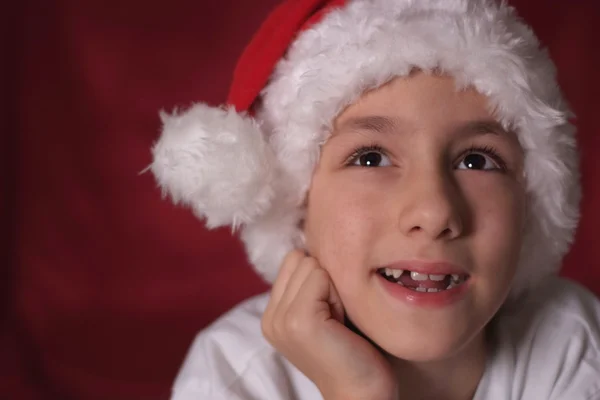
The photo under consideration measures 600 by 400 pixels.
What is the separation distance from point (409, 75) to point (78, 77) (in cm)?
106

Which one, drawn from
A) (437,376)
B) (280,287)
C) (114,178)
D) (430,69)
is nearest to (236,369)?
(280,287)

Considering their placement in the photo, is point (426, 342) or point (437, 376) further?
point (437, 376)

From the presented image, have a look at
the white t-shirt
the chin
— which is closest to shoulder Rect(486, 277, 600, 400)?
the white t-shirt

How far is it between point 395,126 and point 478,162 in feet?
0.47

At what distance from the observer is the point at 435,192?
2.94 ft

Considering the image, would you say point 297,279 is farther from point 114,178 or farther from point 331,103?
point 114,178

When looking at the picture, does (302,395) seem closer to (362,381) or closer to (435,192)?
(362,381)

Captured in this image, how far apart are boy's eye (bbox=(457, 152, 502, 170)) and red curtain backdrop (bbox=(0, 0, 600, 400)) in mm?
913

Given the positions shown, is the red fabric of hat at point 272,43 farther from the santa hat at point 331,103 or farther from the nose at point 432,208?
the nose at point 432,208

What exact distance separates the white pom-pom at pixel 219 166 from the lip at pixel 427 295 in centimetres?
23

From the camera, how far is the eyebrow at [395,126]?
3.07 ft

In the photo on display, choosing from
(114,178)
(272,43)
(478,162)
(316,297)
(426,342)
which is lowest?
(426,342)

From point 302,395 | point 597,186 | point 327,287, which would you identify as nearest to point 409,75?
point 327,287

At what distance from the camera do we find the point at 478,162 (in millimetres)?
990
